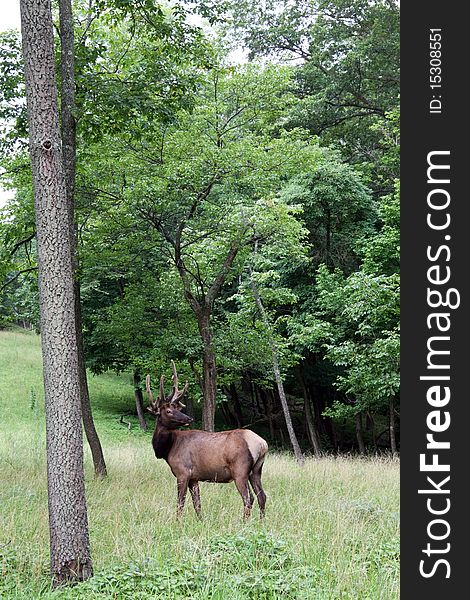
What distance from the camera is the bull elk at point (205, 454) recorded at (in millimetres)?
7848

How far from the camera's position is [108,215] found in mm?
12539

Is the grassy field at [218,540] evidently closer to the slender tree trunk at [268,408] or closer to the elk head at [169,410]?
the elk head at [169,410]

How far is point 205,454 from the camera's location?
8.07 meters

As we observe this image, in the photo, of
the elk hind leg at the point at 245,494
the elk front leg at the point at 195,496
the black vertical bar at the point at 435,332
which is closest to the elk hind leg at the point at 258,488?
the elk hind leg at the point at 245,494

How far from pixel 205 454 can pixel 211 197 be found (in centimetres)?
829

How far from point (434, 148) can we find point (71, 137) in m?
7.12

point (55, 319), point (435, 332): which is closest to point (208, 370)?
point (55, 319)

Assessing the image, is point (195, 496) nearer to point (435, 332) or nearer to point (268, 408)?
point (435, 332)

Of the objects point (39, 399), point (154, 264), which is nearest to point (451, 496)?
point (154, 264)

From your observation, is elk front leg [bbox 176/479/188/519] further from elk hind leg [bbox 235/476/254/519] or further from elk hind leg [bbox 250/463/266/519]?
elk hind leg [bbox 250/463/266/519]

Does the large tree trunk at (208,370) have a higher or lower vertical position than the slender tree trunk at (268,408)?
higher

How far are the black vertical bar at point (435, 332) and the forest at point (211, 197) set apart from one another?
864 millimetres

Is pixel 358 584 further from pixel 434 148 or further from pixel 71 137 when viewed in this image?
pixel 71 137

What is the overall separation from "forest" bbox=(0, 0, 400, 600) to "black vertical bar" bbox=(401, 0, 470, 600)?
0.86 m
